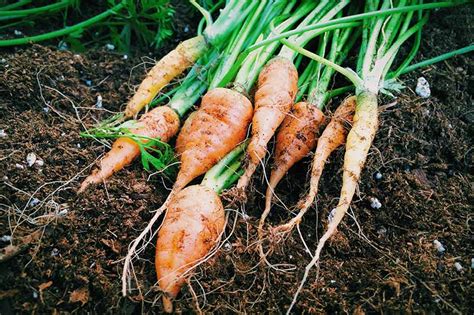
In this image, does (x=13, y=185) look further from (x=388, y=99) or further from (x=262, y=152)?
(x=388, y=99)

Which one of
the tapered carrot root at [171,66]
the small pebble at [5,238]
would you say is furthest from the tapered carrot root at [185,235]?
the tapered carrot root at [171,66]

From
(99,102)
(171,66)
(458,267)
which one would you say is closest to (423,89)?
(458,267)

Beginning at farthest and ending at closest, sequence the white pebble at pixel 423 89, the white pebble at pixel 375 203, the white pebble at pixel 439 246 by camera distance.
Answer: the white pebble at pixel 423 89, the white pebble at pixel 375 203, the white pebble at pixel 439 246

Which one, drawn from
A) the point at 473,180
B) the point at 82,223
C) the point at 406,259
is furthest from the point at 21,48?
the point at 473,180

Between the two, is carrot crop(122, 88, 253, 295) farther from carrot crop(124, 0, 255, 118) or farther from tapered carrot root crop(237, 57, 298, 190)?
carrot crop(124, 0, 255, 118)

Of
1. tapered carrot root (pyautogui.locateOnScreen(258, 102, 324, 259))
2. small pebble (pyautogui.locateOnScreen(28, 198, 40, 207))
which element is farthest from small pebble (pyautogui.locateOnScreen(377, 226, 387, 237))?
small pebble (pyautogui.locateOnScreen(28, 198, 40, 207))

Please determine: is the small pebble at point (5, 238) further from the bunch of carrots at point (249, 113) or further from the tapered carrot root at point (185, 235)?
the tapered carrot root at point (185, 235)
